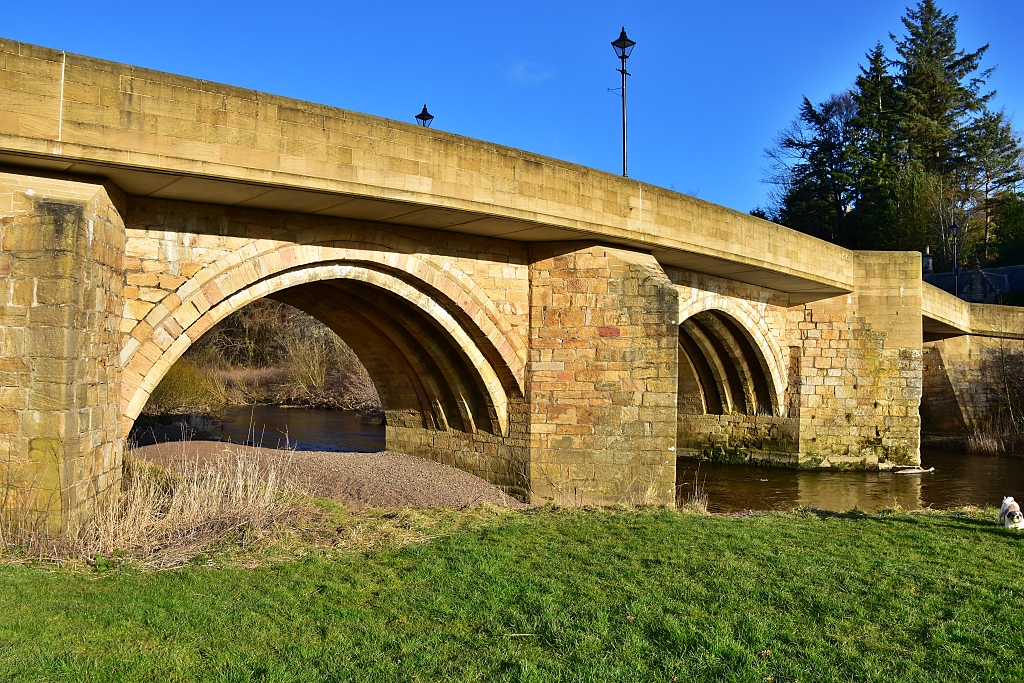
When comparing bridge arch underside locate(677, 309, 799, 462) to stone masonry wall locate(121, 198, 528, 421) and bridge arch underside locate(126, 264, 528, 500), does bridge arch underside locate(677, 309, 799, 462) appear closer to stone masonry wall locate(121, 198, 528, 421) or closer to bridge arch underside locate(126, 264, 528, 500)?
bridge arch underside locate(126, 264, 528, 500)

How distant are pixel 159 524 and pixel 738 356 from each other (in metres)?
13.3

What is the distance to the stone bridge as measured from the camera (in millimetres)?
6449

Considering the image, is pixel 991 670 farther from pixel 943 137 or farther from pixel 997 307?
pixel 943 137

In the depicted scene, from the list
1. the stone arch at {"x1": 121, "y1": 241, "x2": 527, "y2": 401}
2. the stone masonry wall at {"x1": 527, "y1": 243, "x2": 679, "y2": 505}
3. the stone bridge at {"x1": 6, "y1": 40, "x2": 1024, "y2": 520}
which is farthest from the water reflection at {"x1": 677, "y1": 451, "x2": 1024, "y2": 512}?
the stone arch at {"x1": 121, "y1": 241, "x2": 527, "y2": 401}

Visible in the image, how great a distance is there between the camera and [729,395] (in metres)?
18.7

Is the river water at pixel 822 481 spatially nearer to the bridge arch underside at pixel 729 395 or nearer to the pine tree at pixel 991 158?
the bridge arch underside at pixel 729 395

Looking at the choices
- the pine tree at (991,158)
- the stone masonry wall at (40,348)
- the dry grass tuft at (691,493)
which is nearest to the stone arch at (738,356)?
the dry grass tuft at (691,493)

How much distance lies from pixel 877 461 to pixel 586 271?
9.25m

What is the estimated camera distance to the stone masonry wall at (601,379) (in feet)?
34.8

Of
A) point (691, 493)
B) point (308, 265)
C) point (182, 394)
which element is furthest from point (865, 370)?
point (182, 394)

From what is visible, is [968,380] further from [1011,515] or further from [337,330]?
[337,330]

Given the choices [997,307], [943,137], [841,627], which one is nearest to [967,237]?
[943,137]

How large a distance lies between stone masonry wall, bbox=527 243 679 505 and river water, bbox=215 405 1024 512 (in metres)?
2.39

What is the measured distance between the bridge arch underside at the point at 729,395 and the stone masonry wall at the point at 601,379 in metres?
5.54
